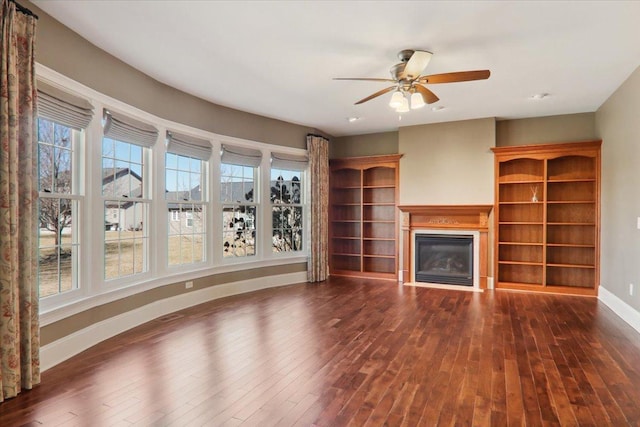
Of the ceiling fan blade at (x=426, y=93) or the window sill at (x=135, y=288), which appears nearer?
the window sill at (x=135, y=288)

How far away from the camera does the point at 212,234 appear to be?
5.30 m

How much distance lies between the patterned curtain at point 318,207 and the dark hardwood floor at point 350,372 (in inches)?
80.3

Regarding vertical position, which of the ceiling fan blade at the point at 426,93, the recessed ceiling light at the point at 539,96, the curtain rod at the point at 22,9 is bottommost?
the ceiling fan blade at the point at 426,93

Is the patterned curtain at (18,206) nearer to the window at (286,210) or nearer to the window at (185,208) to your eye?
the window at (185,208)

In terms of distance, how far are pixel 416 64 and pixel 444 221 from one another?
367cm

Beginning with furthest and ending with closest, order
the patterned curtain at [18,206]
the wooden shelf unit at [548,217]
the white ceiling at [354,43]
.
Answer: the wooden shelf unit at [548,217]
the white ceiling at [354,43]
the patterned curtain at [18,206]

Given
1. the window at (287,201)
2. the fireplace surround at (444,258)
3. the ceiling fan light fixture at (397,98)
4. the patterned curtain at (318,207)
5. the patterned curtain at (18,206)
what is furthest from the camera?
the patterned curtain at (318,207)

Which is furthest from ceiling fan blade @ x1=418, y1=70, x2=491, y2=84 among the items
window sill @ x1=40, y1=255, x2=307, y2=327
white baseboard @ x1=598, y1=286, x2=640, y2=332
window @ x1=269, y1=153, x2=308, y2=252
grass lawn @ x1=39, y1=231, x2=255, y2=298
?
window sill @ x1=40, y1=255, x2=307, y2=327

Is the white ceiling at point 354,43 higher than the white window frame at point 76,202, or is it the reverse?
the white ceiling at point 354,43

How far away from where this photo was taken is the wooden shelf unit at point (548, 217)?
18.7 feet

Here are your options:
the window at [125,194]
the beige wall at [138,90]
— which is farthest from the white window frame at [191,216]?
the beige wall at [138,90]

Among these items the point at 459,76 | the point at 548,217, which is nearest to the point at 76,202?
the point at 459,76

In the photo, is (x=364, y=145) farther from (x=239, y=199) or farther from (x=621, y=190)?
(x=621, y=190)

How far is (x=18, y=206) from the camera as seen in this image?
253 cm
